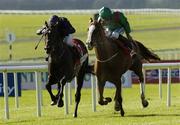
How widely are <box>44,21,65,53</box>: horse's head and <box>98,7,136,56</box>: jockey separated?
2.87ft

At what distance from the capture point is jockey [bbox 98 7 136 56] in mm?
12812

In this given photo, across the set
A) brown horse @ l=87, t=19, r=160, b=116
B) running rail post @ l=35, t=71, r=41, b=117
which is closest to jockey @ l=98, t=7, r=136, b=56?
brown horse @ l=87, t=19, r=160, b=116

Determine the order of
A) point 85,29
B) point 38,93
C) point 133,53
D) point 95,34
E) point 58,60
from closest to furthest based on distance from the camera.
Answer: point 95,34, point 58,60, point 133,53, point 38,93, point 85,29

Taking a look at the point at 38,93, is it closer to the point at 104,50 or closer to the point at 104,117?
the point at 104,117

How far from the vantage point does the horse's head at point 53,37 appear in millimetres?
12096

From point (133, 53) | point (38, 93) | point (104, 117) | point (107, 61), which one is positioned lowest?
point (104, 117)

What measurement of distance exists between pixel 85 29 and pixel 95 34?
58362 mm

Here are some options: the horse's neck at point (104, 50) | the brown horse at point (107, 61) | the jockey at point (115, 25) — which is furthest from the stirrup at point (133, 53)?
the horse's neck at point (104, 50)

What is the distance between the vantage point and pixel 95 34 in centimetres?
1215

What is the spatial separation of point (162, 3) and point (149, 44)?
378 ft

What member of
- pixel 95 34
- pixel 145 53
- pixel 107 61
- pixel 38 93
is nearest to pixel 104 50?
pixel 107 61

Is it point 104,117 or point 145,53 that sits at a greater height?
point 145,53

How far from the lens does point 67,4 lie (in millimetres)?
154750

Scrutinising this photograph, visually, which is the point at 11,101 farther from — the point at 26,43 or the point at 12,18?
the point at 12,18
